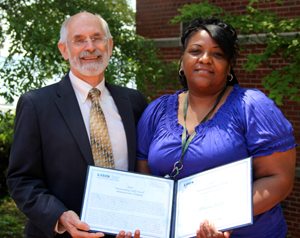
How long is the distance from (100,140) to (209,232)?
1043 millimetres

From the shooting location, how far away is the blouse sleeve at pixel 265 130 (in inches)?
82.4

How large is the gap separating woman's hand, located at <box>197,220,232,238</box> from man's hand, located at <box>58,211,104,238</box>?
615 millimetres

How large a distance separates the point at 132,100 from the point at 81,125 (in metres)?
0.67

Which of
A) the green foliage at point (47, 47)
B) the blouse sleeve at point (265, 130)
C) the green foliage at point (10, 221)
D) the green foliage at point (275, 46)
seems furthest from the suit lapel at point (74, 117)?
the green foliage at point (10, 221)

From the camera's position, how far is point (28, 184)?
2242 millimetres

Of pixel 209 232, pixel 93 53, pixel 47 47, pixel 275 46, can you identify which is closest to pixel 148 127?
pixel 93 53

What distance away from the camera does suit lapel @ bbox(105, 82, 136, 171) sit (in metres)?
2.54

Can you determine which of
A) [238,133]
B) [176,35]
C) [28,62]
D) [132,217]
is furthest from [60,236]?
[176,35]

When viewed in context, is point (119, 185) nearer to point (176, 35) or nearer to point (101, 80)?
point (101, 80)

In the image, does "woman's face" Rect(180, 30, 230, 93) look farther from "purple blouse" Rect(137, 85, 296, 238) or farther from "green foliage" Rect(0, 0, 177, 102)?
"green foliage" Rect(0, 0, 177, 102)

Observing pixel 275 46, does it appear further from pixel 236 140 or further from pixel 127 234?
pixel 127 234

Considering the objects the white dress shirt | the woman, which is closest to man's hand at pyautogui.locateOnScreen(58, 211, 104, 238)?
the white dress shirt

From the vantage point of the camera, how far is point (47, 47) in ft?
14.0

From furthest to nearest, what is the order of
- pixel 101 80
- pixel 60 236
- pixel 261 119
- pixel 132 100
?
pixel 132 100 → pixel 101 80 → pixel 60 236 → pixel 261 119
